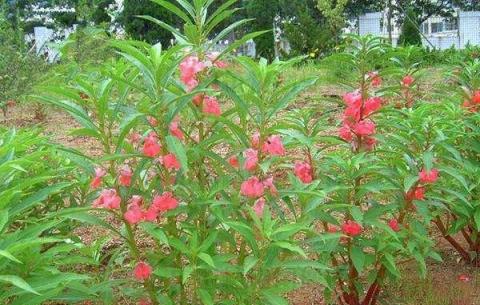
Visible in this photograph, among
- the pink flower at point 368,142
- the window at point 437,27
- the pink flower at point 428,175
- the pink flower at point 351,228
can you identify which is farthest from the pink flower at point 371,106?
the window at point 437,27

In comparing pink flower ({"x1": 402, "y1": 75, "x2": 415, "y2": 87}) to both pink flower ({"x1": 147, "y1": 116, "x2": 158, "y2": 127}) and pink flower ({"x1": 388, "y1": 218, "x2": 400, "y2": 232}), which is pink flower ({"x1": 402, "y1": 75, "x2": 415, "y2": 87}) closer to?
pink flower ({"x1": 388, "y1": 218, "x2": 400, "y2": 232})

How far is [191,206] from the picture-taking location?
87.5 inches

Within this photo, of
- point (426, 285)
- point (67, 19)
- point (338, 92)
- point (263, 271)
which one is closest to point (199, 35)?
point (263, 271)

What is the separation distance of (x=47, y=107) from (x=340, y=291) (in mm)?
6771

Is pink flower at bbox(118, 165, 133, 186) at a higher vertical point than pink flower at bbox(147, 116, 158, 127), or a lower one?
lower

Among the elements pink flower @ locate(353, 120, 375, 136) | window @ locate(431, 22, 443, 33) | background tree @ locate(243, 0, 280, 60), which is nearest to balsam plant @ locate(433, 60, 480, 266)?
pink flower @ locate(353, 120, 375, 136)

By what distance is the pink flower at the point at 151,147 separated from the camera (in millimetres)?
2145

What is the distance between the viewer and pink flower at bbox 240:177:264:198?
2.18 metres

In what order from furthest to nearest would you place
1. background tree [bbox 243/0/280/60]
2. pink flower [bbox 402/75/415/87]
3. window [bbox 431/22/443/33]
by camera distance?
window [bbox 431/22/443/33] < background tree [bbox 243/0/280/60] < pink flower [bbox 402/75/415/87]

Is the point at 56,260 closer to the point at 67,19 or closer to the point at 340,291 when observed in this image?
the point at 340,291

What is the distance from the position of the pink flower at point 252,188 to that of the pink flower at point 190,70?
1.19ft

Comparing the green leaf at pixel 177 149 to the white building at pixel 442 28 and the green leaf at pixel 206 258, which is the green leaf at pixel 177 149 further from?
the white building at pixel 442 28

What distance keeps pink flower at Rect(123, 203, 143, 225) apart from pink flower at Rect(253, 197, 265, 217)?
38 centimetres

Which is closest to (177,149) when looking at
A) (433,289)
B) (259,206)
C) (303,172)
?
(259,206)
